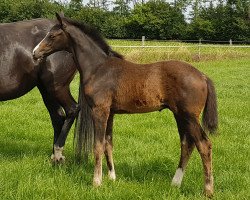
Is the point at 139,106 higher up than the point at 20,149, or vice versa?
the point at 139,106

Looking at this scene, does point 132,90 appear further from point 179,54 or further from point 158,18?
point 158,18

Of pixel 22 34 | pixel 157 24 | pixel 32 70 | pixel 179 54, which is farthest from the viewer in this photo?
pixel 157 24

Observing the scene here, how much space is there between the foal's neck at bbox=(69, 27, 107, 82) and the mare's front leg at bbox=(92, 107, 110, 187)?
1.46 feet

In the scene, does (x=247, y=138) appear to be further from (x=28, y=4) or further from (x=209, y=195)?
(x=28, y=4)

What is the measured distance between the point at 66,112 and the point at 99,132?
1.20m

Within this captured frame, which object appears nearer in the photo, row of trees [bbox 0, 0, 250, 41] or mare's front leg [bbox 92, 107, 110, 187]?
mare's front leg [bbox 92, 107, 110, 187]

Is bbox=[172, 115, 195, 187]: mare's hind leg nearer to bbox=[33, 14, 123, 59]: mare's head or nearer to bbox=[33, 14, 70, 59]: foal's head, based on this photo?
bbox=[33, 14, 123, 59]: mare's head

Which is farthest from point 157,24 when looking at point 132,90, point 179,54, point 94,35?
point 132,90

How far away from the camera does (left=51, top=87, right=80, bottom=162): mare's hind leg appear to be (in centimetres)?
509

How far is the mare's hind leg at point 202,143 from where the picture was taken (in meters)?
3.83

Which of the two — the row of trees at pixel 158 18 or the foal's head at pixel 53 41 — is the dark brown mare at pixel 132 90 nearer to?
the foal's head at pixel 53 41

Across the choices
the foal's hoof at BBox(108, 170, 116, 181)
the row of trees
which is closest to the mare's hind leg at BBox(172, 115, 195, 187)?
the foal's hoof at BBox(108, 170, 116, 181)

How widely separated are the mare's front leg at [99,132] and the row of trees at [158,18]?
44.0 m

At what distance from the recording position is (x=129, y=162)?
→ 5.13 m
